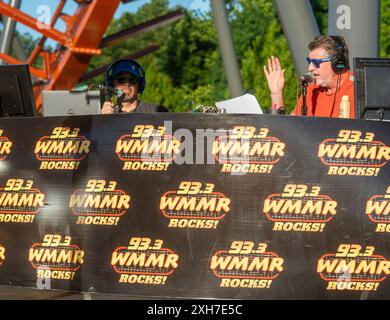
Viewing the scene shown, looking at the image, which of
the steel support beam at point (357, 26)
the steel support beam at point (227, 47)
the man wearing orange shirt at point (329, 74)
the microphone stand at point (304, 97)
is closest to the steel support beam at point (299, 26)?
the steel support beam at point (357, 26)

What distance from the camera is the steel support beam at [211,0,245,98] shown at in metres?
22.8

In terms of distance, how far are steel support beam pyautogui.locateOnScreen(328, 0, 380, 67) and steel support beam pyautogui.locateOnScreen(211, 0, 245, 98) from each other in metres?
12.4

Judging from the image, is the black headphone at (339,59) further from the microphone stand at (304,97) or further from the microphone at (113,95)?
the microphone at (113,95)

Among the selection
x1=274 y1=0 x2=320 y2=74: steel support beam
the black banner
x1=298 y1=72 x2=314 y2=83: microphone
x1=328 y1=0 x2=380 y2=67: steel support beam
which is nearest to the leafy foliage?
x1=274 y1=0 x2=320 y2=74: steel support beam

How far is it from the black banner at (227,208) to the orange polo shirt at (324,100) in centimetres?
117

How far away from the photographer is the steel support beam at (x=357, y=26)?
1017 centimetres

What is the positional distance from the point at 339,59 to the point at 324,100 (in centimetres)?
38

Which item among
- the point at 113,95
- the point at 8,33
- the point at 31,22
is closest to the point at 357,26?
the point at 113,95

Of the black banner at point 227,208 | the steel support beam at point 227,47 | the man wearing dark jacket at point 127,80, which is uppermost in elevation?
the steel support beam at point 227,47

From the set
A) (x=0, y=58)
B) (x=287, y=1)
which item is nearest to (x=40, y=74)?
(x=0, y=58)

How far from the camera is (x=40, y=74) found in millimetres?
25219

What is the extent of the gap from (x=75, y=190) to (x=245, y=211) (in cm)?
123

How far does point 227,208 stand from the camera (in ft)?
20.7
